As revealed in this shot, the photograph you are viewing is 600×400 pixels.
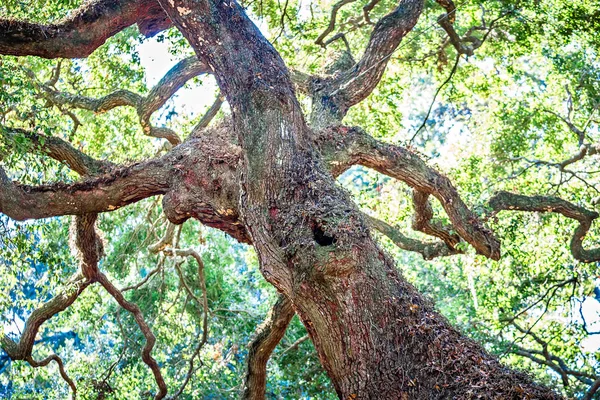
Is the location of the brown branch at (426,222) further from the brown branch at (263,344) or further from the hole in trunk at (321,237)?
the hole in trunk at (321,237)

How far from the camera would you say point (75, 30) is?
6289 mm

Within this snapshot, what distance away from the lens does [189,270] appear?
480 inches

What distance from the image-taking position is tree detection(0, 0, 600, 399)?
4598 millimetres

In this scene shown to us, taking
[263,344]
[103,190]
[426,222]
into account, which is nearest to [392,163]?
[426,222]

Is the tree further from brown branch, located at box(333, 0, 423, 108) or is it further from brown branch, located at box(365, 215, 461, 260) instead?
brown branch, located at box(365, 215, 461, 260)

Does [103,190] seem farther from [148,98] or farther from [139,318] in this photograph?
[139,318]

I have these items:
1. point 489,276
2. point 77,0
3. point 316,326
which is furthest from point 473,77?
point 316,326

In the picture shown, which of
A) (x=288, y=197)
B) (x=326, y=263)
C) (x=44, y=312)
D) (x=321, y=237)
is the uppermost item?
(x=44, y=312)

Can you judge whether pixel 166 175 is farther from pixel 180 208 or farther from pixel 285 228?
pixel 285 228

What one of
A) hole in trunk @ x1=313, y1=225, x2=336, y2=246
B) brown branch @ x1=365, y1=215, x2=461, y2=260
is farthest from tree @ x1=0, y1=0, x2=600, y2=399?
brown branch @ x1=365, y1=215, x2=461, y2=260

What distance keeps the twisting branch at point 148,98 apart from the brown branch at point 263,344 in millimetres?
2448

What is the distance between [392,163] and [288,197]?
63.4 inches

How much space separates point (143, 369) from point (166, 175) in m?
6.41

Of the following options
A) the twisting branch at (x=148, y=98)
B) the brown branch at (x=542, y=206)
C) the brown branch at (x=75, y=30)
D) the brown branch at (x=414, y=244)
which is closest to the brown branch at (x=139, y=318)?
the twisting branch at (x=148, y=98)
